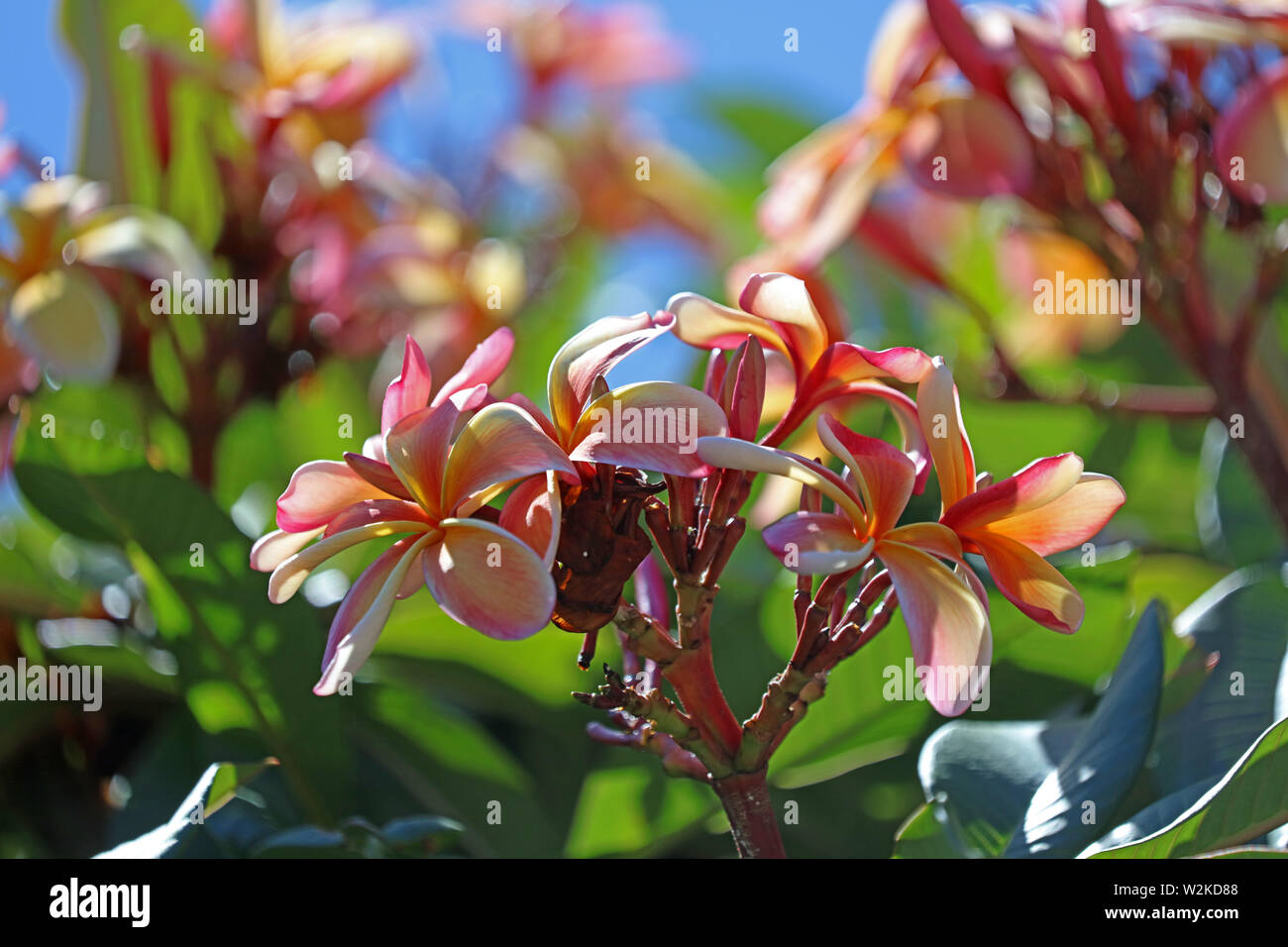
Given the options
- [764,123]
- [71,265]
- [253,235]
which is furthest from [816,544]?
[764,123]

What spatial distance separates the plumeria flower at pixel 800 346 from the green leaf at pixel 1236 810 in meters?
0.19

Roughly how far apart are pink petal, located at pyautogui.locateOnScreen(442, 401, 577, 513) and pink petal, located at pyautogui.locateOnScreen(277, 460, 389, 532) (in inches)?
1.9

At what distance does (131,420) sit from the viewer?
1.09m

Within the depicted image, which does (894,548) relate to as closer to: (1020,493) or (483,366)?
(1020,493)

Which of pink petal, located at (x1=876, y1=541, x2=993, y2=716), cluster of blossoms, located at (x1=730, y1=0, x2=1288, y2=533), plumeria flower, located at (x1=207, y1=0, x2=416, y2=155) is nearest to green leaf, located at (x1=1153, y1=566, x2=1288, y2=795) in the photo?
cluster of blossoms, located at (x1=730, y1=0, x2=1288, y2=533)

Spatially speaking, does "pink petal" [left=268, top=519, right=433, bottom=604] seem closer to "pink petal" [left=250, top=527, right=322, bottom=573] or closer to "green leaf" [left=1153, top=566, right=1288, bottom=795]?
"pink petal" [left=250, top=527, right=322, bottom=573]

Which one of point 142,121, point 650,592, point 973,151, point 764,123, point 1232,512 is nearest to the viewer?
point 650,592

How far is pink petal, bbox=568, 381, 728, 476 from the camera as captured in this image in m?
0.45

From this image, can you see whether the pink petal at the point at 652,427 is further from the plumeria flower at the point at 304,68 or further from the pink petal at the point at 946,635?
the plumeria flower at the point at 304,68

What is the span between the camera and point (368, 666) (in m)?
0.89

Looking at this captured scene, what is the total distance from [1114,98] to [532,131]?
105 cm

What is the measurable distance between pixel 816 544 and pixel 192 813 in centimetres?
35

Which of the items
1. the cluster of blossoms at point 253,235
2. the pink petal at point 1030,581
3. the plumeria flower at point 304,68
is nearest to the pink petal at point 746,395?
the pink petal at point 1030,581

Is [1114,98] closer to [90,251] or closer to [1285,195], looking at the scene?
[1285,195]
